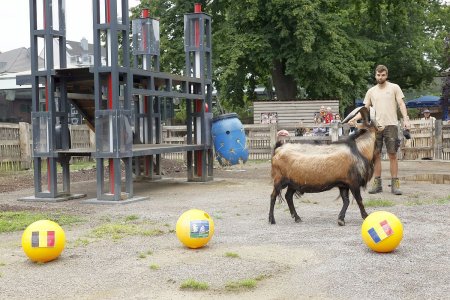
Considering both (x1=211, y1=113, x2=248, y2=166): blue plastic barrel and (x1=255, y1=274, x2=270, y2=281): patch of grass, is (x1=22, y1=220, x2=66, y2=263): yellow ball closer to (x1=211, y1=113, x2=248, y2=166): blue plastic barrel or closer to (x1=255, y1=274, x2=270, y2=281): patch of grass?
(x1=255, y1=274, x2=270, y2=281): patch of grass

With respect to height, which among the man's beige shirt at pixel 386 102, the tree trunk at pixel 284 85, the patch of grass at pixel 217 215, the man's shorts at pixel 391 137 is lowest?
the patch of grass at pixel 217 215

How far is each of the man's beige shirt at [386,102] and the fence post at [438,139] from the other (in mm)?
9208

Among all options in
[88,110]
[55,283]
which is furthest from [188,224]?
[88,110]

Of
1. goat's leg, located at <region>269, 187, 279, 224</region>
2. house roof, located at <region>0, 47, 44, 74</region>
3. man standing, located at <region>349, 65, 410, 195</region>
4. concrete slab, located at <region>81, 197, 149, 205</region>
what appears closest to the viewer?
goat's leg, located at <region>269, 187, 279, 224</region>

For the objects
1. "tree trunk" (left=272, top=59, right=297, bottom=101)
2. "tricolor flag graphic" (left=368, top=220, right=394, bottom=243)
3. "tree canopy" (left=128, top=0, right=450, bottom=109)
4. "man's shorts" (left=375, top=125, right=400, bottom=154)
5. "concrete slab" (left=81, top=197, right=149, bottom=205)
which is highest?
"tree canopy" (left=128, top=0, right=450, bottom=109)

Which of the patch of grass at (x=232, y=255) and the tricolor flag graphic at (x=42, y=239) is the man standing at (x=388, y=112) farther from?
the tricolor flag graphic at (x=42, y=239)

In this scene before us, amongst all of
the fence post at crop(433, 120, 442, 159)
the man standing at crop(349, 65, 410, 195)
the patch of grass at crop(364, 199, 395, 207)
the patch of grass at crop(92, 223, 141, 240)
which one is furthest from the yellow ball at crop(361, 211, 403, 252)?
the fence post at crop(433, 120, 442, 159)

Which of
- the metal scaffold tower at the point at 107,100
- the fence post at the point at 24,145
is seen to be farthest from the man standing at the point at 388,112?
the fence post at the point at 24,145

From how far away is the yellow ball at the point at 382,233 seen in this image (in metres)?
6.31

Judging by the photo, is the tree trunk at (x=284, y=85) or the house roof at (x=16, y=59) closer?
the tree trunk at (x=284, y=85)

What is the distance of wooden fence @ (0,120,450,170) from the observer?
18.5 m

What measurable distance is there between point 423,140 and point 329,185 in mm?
13218

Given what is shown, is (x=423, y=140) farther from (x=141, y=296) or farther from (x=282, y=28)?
(x=141, y=296)

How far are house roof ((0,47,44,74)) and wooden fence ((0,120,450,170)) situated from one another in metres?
36.6
